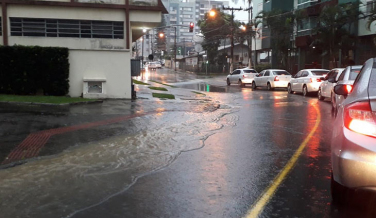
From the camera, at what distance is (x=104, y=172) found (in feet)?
21.1

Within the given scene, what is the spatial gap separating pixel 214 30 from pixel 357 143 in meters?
65.0

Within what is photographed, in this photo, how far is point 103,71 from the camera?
18.0m

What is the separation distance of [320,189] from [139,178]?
259 centimetres

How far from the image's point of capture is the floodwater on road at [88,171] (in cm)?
494

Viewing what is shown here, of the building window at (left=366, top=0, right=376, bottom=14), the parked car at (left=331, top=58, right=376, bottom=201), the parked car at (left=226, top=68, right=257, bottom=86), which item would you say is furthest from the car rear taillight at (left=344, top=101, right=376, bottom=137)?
the parked car at (left=226, top=68, right=257, bottom=86)

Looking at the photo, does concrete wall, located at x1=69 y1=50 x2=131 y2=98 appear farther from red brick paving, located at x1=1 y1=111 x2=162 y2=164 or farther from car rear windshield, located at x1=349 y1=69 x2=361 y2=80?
car rear windshield, located at x1=349 y1=69 x2=361 y2=80

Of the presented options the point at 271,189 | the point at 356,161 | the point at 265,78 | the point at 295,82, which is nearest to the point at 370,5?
the point at 265,78

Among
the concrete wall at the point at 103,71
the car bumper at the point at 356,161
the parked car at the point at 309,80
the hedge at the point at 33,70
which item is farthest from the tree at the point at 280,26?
the car bumper at the point at 356,161

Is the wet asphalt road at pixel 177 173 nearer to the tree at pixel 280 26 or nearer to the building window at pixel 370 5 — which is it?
the building window at pixel 370 5

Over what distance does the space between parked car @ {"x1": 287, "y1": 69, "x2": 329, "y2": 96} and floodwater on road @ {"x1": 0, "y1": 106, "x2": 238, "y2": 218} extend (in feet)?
43.6

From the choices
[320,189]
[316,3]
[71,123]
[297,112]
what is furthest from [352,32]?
[320,189]

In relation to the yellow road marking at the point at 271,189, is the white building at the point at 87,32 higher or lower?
higher

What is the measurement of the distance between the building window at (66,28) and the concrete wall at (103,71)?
0.79 m

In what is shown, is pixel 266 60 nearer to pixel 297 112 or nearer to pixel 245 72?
pixel 245 72
